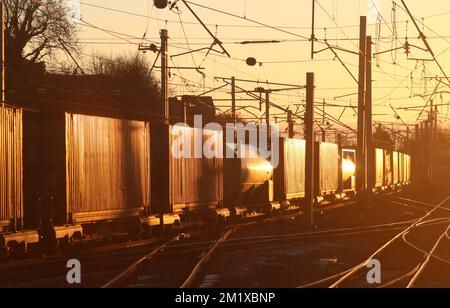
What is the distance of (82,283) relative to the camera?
52.9 ft

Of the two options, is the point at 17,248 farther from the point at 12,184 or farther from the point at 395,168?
the point at 395,168

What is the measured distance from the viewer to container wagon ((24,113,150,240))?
21.0 metres

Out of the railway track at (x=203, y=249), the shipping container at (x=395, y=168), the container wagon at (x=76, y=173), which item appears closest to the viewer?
the railway track at (x=203, y=249)

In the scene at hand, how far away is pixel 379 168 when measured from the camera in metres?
63.0

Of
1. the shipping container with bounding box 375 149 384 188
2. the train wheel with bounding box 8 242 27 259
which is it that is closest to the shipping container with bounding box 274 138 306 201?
the shipping container with bounding box 375 149 384 188

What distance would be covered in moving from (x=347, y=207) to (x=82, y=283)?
117ft

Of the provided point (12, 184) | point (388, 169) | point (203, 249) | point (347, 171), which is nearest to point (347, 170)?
point (347, 171)

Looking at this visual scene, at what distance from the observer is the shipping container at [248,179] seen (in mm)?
33969

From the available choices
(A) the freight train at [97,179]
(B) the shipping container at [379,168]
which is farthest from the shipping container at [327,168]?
(A) the freight train at [97,179]

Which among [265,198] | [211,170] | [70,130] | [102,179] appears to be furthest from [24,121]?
[265,198]

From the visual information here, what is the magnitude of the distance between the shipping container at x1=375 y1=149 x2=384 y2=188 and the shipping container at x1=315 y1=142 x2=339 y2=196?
31.7 ft

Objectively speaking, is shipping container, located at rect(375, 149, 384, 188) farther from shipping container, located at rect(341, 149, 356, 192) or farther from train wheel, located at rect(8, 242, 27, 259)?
train wheel, located at rect(8, 242, 27, 259)

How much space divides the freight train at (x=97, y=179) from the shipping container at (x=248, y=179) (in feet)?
0.16

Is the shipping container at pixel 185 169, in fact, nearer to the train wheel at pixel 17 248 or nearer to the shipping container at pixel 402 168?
the train wheel at pixel 17 248
